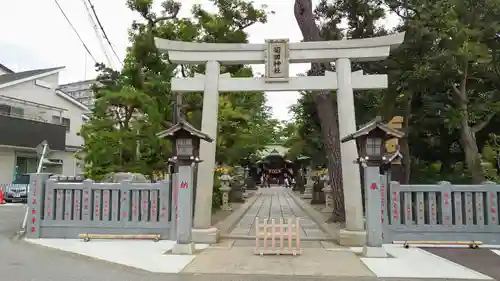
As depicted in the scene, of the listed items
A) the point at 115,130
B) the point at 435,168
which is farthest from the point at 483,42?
the point at 115,130

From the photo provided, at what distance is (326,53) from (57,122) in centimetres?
2681

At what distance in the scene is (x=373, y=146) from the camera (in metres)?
9.55

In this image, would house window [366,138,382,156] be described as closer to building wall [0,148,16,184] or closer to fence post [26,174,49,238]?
fence post [26,174,49,238]

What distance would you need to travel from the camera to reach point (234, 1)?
710 inches

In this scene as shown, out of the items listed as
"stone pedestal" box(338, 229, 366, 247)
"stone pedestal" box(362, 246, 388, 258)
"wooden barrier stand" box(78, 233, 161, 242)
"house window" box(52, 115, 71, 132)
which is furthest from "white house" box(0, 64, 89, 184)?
"stone pedestal" box(362, 246, 388, 258)

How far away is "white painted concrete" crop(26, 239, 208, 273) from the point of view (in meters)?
8.06

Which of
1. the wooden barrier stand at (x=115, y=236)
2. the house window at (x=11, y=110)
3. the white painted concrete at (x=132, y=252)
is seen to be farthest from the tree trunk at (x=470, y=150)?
the house window at (x=11, y=110)

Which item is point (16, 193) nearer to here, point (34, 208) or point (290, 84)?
point (34, 208)

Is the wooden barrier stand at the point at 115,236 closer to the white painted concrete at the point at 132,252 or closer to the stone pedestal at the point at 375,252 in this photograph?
the white painted concrete at the point at 132,252

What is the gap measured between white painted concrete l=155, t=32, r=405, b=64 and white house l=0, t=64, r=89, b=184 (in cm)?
1777

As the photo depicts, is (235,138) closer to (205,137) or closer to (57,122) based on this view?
(205,137)

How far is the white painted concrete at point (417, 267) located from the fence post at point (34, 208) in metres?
8.32

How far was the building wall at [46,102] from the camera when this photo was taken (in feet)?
95.1

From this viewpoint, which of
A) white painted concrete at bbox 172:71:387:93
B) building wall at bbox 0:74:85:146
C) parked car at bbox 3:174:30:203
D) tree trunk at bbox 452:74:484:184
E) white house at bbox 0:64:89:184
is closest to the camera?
white painted concrete at bbox 172:71:387:93
